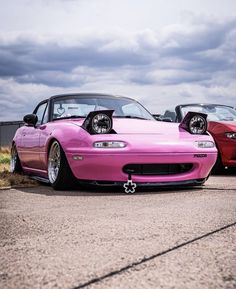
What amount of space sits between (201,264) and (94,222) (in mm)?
1238

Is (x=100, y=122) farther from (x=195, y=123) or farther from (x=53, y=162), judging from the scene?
(x=195, y=123)

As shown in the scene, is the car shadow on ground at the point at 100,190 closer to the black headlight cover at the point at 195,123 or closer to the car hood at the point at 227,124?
the black headlight cover at the point at 195,123

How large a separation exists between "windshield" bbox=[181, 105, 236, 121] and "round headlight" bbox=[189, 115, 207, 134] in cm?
227

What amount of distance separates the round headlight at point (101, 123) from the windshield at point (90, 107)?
990 mm

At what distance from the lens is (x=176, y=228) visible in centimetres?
305

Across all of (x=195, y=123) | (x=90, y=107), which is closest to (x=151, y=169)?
A: (x=195, y=123)

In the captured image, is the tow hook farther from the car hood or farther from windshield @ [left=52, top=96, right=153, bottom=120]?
the car hood

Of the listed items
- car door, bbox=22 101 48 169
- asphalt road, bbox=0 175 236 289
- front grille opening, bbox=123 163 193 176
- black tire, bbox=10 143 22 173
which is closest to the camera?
asphalt road, bbox=0 175 236 289

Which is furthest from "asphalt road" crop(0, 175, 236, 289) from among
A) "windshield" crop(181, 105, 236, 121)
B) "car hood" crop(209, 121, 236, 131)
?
"windshield" crop(181, 105, 236, 121)

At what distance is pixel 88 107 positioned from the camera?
6.51 meters

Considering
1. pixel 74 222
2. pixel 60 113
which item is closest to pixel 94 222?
pixel 74 222

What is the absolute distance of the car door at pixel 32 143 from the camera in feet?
21.8

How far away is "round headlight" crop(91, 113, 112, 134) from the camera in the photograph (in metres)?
5.37

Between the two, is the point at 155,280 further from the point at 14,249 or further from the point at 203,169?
the point at 203,169
